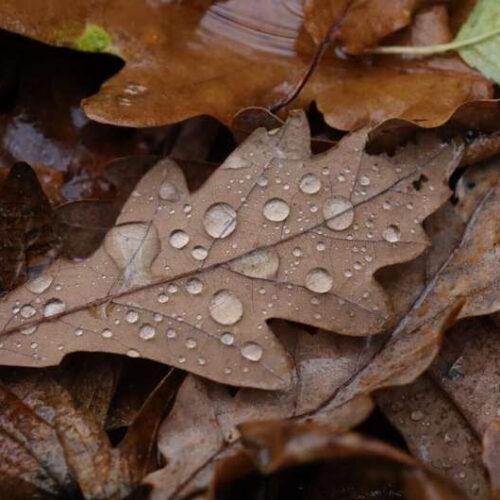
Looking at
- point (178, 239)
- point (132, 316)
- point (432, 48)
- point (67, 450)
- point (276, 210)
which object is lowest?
point (67, 450)

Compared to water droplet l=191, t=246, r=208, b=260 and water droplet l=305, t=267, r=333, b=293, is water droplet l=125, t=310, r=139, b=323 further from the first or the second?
water droplet l=305, t=267, r=333, b=293

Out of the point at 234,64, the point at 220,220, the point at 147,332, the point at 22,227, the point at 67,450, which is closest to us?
the point at 67,450

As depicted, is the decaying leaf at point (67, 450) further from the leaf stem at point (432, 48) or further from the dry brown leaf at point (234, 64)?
the leaf stem at point (432, 48)

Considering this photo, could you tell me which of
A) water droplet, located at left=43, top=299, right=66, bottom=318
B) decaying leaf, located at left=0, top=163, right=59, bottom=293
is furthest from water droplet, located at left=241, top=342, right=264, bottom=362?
decaying leaf, located at left=0, top=163, right=59, bottom=293

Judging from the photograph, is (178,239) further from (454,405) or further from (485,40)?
(485,40)

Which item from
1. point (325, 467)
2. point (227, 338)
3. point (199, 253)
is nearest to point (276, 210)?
point (199, 253)

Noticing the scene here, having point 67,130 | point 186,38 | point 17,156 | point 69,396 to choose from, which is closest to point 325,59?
point 186,38

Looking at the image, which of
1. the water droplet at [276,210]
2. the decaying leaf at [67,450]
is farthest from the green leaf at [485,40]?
the decaying leaf at [67,450]
